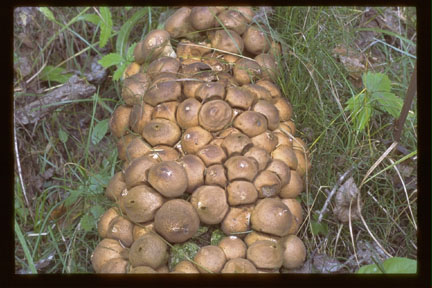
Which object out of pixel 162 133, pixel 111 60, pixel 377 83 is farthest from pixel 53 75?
pixel 377 83

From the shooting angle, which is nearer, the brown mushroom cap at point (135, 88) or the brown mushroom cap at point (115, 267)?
the brown mushroom cap at point (115, 267)

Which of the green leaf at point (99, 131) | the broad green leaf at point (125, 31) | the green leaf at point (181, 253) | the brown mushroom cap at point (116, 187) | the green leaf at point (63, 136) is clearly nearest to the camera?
the green leaf at point (181, 253)

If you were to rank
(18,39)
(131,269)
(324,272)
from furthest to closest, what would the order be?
(18,39) → (324,272) → (131,269)

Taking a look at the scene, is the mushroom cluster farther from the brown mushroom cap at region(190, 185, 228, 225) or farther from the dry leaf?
the dry leaf

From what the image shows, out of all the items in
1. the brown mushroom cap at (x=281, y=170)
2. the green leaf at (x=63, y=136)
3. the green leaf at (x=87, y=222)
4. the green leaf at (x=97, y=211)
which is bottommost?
the green leaf at (x=87, y=222)

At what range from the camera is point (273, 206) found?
224 centimetres

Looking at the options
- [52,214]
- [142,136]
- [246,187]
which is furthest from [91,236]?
[246,187]

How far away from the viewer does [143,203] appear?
2238 mm

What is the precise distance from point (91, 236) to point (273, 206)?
1357mm

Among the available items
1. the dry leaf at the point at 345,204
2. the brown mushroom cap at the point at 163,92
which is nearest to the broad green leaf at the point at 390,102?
the dry leaf at the point at 345,204

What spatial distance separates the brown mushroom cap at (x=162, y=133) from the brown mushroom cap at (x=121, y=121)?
0.31 m

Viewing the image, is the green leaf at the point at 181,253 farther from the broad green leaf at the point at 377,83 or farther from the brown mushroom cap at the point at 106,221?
the broad green leaf at the point at 377,83

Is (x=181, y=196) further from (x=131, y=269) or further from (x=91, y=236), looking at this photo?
(x=91, y=236)

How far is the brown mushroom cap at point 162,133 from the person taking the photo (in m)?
2.48
